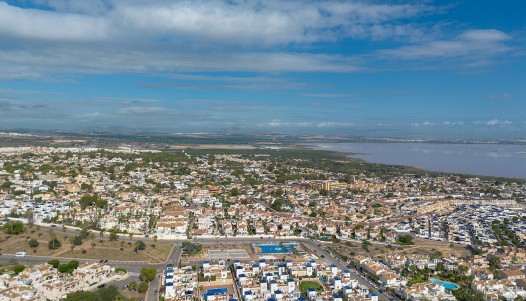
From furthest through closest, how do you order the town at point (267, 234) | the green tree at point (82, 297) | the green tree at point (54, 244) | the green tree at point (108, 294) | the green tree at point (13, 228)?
the green tree at point (13, 228) → the green tree at point (54, 244) → the town at point (267, 234) → the green tree at point (108, 294) → the green tree at point (82, 297)

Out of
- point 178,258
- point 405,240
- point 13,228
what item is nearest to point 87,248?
point 178,258

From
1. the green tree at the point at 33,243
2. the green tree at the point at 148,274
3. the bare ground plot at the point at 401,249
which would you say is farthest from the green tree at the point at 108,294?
the bare ground plot at the point at 401,249

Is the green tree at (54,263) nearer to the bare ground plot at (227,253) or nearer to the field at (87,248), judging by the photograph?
the field at (87,248)

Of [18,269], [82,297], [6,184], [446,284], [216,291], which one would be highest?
[6,184]

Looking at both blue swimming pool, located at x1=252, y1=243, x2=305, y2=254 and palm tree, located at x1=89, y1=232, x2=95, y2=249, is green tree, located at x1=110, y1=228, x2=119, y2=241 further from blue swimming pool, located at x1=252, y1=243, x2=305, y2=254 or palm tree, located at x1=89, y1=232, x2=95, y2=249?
blue swimming pool, located at x1=252, y1=243, x2=305, y2=254

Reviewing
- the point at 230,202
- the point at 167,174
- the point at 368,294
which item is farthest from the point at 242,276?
the point at 167,174

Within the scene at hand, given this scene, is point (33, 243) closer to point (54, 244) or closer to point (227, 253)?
point (54, 244)
